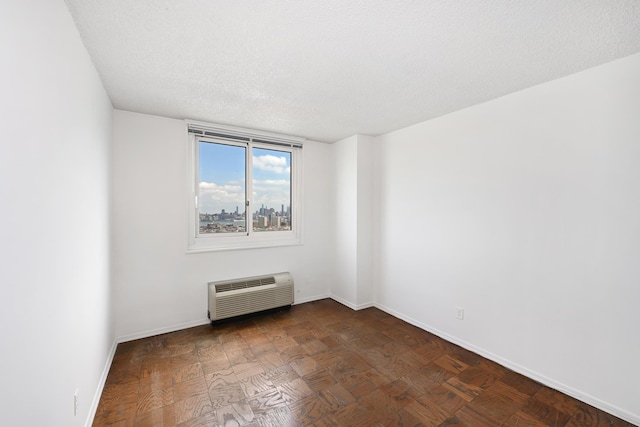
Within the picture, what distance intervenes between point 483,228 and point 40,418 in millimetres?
3218

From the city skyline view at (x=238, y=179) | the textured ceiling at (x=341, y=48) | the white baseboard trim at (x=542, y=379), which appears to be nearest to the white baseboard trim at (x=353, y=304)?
the white baseboard trim at (x=542, y=379)

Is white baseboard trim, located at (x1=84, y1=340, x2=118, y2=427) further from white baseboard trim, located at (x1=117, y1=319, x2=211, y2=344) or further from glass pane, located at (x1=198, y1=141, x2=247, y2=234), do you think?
glass pane, located at (x1=198, y1=141, x2=247, y2=234)

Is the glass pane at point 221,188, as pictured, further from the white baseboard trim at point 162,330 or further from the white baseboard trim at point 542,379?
the white baseboard trim at point 542,379

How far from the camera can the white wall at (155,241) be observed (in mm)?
2852

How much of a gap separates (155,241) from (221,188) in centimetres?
99

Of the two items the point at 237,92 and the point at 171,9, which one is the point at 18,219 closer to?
the point at 171,9

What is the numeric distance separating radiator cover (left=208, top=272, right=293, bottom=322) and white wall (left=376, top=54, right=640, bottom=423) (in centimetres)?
175

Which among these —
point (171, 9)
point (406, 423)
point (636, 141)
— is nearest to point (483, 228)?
point (636, 141)

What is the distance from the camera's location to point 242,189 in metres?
3.67

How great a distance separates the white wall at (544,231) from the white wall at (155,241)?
260 cm

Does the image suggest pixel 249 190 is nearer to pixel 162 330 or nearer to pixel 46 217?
pixel 162 330

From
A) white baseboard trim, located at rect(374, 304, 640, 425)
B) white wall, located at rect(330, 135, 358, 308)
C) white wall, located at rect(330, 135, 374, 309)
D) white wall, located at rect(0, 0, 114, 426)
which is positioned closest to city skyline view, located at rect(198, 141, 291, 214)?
white wall, located at rect(330, 135, 358, 308)

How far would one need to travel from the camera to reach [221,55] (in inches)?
72.2

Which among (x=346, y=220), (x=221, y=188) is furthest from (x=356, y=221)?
(x=221, y=188)
